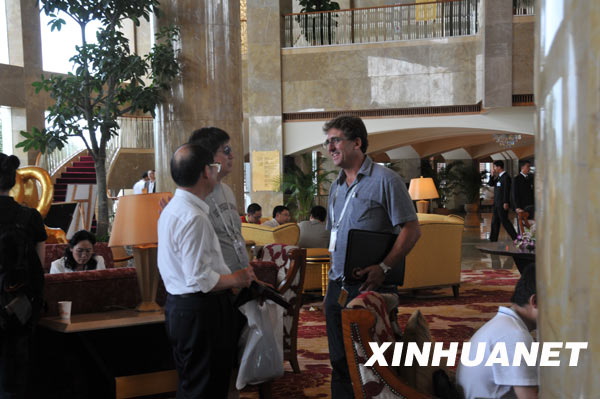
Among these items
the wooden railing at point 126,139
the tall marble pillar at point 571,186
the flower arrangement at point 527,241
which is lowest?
the flower arrangement at point 527,241

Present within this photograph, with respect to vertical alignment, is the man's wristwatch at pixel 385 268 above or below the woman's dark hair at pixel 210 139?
below

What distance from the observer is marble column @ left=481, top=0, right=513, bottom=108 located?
11.7 metres

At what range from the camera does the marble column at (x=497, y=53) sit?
11664 mm

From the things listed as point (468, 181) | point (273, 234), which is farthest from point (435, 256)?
point (468, 181)

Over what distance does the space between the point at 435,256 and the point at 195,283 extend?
481 centimetres

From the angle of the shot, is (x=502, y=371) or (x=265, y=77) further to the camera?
(x=265, y=77)

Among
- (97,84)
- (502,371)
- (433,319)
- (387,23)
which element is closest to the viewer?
(502,371)

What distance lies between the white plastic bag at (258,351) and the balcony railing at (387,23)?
10966 mm

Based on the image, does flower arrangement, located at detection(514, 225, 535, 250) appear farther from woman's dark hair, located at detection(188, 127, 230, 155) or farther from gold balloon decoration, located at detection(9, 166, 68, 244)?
gold balloon decoration, located at detection(9, 166, 68, 244)

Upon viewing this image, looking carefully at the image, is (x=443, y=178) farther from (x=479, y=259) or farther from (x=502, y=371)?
(x=502, y=371)

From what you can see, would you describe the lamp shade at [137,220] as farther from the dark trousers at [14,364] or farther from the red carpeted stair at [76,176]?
the red carpeted stair at [76,176]

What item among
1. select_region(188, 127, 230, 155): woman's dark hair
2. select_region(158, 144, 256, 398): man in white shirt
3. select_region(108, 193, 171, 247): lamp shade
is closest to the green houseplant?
select_region(108, 193, 171, 247): lamp shade

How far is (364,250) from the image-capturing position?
2430mm

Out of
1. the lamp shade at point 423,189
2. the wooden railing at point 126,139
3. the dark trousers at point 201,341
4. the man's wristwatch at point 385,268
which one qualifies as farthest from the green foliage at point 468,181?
the dark trousers at point 201,341
